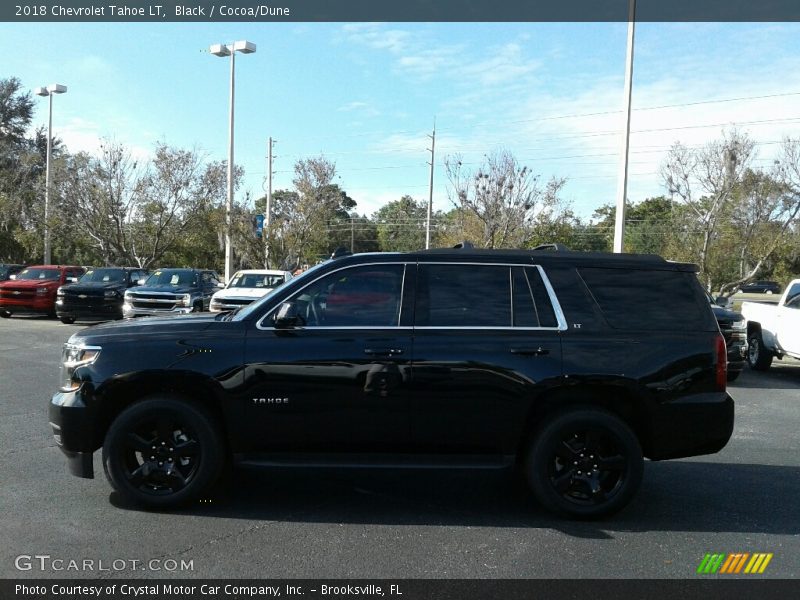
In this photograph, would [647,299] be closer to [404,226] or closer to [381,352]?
[381,352]

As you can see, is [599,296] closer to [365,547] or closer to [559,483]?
[559,483]

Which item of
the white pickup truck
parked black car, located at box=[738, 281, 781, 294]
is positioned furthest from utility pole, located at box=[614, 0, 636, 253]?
parked black car, located at box=[738, 281, 781, 294]

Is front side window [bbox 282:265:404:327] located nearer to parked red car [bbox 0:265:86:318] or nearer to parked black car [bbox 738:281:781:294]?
parked red car [bbox 0:265:86:318]

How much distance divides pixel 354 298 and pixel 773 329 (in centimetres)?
1163

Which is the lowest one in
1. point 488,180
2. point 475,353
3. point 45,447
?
point 45,447

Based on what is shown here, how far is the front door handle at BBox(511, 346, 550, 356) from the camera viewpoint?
5273 millimetres

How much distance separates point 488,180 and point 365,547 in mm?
25365

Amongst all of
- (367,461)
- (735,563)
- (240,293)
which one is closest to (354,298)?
(367,461)

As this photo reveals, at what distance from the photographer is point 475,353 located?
5.23 meters

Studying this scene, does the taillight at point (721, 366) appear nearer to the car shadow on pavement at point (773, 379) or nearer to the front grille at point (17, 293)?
the car shadow on pavement at point (773, 379)

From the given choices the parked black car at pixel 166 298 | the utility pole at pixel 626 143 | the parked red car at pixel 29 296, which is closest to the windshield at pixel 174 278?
the parked black car at pixel 166 298

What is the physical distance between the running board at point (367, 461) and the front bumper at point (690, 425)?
1.21 metres
